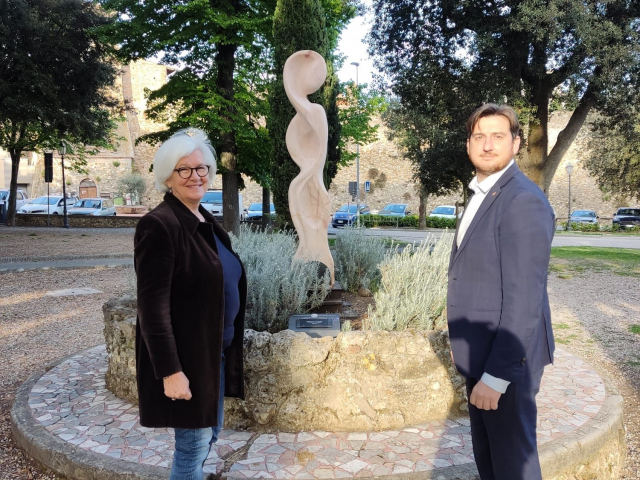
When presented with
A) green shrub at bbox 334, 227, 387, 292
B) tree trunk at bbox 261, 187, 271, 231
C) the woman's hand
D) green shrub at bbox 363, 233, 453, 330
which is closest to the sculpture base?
green shrub at bbox 363, 233, 453, 330

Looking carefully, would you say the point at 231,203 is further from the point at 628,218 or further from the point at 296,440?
the point at 628,218

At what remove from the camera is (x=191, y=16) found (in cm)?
1355

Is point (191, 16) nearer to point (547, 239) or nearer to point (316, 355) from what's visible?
point (316, 355)

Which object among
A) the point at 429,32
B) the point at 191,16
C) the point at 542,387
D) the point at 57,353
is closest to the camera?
the point at 542,387

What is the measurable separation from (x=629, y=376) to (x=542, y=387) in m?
1.35

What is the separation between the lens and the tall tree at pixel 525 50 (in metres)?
10.2

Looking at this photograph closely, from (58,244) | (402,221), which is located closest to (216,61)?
(58,244)

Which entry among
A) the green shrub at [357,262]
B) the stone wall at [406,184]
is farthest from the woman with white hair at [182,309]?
the stone wall at [406,184]

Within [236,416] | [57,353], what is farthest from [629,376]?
[57,353]

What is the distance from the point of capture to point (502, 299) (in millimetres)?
1896

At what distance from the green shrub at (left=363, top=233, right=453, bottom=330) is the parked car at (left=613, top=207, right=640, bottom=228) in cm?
3080

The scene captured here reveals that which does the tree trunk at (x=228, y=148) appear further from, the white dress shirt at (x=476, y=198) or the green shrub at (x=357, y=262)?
the white dress shirt at (x=476, y=198)

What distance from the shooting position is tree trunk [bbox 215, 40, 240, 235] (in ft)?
48.5

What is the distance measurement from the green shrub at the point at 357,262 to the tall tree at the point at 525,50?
603 cm
